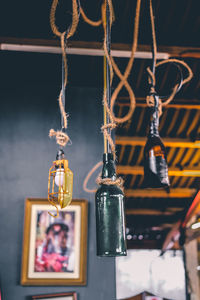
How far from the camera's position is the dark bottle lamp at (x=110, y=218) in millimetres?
1158

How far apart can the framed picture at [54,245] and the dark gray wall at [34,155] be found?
58 mm

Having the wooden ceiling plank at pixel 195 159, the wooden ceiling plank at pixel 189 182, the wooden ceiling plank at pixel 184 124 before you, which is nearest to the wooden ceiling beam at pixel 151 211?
the wooden ceiling plank at pixel 189 182

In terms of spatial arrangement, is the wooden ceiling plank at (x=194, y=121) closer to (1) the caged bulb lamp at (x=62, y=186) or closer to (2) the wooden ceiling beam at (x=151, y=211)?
(2) the wooden ceiling beam at (x=151, y=211)

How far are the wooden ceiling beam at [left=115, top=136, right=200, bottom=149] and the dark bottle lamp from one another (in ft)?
12.4

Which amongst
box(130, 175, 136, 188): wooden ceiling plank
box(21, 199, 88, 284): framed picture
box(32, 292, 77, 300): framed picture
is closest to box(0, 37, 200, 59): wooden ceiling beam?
box(21, 199, 88, 284): framed picture

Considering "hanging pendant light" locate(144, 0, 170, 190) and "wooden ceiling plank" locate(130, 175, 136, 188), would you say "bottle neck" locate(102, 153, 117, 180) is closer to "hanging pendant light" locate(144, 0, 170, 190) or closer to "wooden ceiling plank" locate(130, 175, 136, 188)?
"hanging pendant light" locate(144, 0, 170, 190)

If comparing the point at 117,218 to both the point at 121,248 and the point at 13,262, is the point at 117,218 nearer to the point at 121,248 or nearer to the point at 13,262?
the point at 121,248

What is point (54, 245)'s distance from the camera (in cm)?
262

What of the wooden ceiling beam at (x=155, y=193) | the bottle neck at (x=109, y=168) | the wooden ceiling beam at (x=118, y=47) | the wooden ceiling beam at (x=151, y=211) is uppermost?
the wooden ceiling beam at (x=118, y=47)

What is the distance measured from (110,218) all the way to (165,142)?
4303mm

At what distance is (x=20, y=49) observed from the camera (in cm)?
279

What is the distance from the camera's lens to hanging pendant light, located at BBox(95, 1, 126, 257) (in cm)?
116

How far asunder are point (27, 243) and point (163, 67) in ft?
6.34

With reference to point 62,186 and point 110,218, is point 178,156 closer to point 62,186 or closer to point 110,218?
point 62,186
